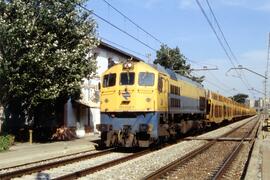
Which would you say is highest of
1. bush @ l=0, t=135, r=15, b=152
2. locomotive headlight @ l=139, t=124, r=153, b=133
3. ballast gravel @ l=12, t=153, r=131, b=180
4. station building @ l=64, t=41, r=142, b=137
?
station building @ l=64, t=41, r=142, b=137

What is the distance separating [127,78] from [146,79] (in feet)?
2.74

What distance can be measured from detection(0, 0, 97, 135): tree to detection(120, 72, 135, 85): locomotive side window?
3.87 m

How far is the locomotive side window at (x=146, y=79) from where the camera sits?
21.1 m

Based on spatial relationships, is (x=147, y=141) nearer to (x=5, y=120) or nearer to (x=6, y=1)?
(x=6, y=1)

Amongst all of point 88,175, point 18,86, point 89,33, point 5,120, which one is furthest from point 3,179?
point 5,120

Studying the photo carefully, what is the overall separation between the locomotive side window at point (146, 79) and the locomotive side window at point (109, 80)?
123 cm

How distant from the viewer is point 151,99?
20.8m

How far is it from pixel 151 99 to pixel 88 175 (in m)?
7.08

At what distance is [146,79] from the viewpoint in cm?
2116

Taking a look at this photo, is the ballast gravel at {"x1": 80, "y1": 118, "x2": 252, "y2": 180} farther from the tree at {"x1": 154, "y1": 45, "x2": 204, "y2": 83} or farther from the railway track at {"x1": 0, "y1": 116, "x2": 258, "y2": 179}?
the tree at {"x1": 154, "y1": 45, "x2": 204, "y2": 83}

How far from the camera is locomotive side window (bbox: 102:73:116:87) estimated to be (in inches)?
852

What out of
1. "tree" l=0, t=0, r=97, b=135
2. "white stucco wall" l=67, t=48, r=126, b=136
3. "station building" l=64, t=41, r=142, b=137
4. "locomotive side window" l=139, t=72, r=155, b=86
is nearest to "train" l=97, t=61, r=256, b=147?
"locomotive side window" l=139, t=72, r=155, b=86

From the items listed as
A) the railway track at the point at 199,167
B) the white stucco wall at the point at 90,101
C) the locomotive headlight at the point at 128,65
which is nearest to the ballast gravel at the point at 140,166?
the railway track at the point at 199,167

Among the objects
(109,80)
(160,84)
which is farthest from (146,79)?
(109,80)
